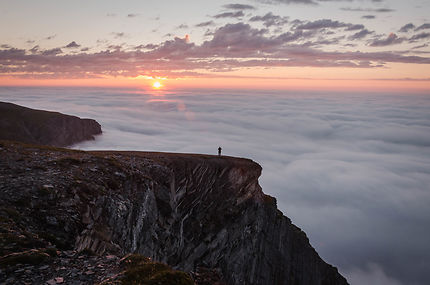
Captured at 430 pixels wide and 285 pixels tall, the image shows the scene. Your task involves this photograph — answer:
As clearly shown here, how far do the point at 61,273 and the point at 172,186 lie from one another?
28.0 metres

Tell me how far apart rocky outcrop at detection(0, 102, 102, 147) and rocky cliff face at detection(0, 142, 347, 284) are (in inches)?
4250

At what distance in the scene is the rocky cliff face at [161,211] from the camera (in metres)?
19.0

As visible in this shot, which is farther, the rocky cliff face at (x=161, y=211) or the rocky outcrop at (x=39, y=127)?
the rocky outcrop at (x=39, y=127)

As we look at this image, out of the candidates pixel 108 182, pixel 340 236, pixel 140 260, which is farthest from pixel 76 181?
pixel 340 236

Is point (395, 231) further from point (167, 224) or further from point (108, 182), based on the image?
point (108, 182)

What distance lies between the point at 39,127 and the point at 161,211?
135m

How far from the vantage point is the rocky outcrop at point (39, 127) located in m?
121

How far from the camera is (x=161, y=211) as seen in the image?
118 ft

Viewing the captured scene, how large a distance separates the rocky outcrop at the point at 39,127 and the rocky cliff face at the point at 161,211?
107937 mm

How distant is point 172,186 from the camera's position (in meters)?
40.0

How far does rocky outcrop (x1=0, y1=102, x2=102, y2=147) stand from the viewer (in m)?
121

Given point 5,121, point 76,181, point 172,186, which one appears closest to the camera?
point 76,181

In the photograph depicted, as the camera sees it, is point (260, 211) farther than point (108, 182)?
Yes

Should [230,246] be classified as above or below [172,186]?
below
